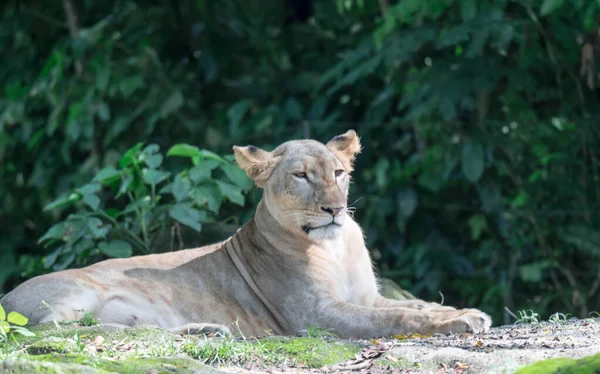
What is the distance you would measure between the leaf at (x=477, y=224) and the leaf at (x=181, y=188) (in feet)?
11.2

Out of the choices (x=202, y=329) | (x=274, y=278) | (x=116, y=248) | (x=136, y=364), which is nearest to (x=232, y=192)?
(x=116, y=248)

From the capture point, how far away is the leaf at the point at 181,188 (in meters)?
6.65

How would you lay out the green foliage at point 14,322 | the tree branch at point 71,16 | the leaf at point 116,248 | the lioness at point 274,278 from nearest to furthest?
the green foliage at point 14,322 < the lioness at point 274,278 < the leaf at point 116,248 < the tree branch at point 71,16

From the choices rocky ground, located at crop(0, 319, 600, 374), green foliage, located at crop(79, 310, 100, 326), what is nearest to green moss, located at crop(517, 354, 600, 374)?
rocky ground, located at crop(0, 319, 600, 374)

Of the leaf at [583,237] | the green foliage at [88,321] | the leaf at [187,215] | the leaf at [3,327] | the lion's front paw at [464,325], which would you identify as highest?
the leaf at [3,327]

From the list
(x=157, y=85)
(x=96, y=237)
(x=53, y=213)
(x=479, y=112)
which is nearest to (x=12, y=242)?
(x=53, y=213)

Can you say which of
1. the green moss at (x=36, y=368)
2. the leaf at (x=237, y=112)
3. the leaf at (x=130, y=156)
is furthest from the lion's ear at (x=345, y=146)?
the leaf at (x=237, y=112)

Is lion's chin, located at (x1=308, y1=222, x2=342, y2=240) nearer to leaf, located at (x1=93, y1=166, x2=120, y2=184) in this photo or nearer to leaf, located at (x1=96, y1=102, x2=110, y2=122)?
leaf, located at (x1=93, y1=166, x2=120, y2=184)

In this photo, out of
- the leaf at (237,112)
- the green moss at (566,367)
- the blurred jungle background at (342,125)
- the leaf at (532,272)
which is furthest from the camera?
the leaf at (237,112)

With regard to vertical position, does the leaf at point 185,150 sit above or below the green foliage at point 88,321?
above

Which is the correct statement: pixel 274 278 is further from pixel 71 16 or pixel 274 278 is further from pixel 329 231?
pixel 71 16

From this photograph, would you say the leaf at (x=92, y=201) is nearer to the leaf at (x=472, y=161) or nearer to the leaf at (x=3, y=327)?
the leaf at (x=3, y=327)

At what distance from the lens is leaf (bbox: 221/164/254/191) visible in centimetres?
671

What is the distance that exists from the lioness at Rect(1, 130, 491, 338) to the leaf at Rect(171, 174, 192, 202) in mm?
1088
